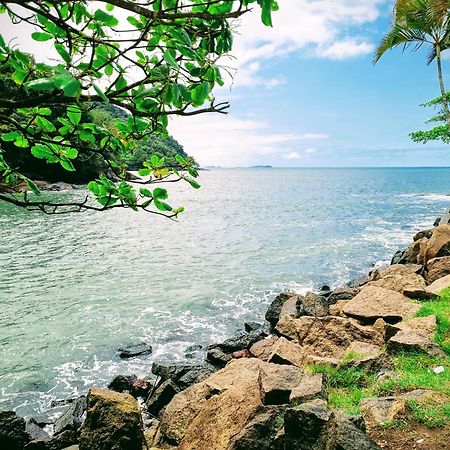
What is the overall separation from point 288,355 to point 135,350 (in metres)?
6.75

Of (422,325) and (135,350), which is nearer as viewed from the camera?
(422,325)

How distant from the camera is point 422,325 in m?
8.14

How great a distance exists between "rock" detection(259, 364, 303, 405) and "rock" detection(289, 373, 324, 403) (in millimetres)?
191

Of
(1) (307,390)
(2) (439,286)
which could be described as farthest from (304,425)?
(2) (439,286)

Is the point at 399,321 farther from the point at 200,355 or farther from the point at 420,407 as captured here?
the point at 200,355

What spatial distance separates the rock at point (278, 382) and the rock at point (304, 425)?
54.5 inches

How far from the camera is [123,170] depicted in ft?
10.9

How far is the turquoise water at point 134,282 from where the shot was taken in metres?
12.7

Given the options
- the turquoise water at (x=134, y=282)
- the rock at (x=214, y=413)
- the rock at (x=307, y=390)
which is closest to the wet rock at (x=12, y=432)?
the turquoise water at (x=134, y=282)

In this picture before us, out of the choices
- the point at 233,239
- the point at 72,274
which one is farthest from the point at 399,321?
the point at 233,239

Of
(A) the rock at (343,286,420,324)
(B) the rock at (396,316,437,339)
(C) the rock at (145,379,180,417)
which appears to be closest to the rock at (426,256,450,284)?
(A) the rock at (343,286,420,324)

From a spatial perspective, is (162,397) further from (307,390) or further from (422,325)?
(422,325)

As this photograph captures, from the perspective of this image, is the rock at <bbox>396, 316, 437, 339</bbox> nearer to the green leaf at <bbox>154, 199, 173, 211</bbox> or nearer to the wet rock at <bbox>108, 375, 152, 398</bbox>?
the wet rock at <bbox>108, 375, 152, 398</bbox>

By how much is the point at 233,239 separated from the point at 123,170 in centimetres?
3045
